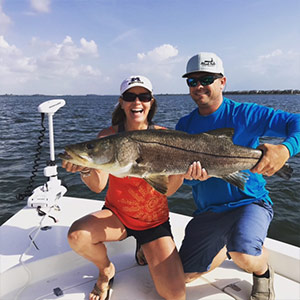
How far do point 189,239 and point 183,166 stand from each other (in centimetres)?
112

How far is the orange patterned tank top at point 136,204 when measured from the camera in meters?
3.46

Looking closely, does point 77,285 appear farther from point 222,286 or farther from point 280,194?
point 280,194

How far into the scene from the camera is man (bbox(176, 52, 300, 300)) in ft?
10.2

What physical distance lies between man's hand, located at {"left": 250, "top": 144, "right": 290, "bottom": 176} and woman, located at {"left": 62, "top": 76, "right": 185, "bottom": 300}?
0.93m

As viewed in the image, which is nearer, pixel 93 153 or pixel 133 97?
pixel 93 153

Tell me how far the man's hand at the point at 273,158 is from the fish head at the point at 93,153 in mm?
1582

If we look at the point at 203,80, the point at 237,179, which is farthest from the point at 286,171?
the point at 203,80

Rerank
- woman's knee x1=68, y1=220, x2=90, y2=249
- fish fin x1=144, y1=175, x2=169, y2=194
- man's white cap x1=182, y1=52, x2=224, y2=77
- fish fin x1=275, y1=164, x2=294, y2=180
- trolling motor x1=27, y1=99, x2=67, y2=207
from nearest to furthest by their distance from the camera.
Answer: fish fin x1=144, y1=175, x2=169, y2=194 → fish fin x1=275, y1=164, x2=294, y2=180 → woman's knee x1=68, y1=220, x2=90, y2=249 → man's white cap x1=182, y1=52, x2=224, y2=77 → trolling motor x1=27, y1=99, x2=67, y2=207

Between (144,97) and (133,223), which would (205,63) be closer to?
(144,97)

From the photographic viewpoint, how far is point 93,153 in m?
3.03

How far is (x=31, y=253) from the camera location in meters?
3.64

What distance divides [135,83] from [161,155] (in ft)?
3.24

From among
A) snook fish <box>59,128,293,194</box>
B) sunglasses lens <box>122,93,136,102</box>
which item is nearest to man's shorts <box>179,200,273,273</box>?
snook fish <box>59,128,293,194</box>

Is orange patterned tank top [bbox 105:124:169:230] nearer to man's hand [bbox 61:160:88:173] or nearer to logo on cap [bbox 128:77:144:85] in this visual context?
man's hand [bbox 61:160:88:173]
